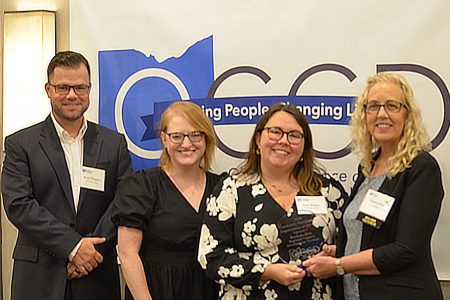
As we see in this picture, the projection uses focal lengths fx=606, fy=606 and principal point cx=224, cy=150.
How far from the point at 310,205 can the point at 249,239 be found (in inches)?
9.7

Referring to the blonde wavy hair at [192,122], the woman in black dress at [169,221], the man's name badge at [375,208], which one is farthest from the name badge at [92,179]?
the man's name badge at [375,208]

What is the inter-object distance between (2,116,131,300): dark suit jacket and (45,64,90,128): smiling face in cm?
9

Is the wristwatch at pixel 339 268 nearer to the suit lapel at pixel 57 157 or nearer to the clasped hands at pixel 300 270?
the clasped hands at pixel 300 270

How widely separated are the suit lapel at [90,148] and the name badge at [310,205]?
35.1 inches

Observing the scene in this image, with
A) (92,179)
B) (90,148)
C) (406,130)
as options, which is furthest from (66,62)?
(406,130)

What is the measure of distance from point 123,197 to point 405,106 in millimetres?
1094

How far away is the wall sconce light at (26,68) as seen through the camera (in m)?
2.96

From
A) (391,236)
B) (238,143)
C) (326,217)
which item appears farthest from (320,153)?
(391,236)

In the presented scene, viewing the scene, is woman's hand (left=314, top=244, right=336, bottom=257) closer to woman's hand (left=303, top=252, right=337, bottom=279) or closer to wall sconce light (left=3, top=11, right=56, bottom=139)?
woman's hand (left=303, top=252, right=337, bottom=279)

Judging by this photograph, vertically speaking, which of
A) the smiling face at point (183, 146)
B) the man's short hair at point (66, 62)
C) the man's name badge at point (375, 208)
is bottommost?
the man's name badge at point (375, 208)

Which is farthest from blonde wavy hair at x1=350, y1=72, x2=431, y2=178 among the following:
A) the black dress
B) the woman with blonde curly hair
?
the black dress

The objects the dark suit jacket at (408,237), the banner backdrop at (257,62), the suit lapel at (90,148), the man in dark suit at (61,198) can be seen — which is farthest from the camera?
the banner backdrop at (257,62)

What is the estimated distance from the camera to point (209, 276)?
7.13 feet

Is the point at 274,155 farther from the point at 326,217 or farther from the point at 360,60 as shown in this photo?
the point at 360,60
